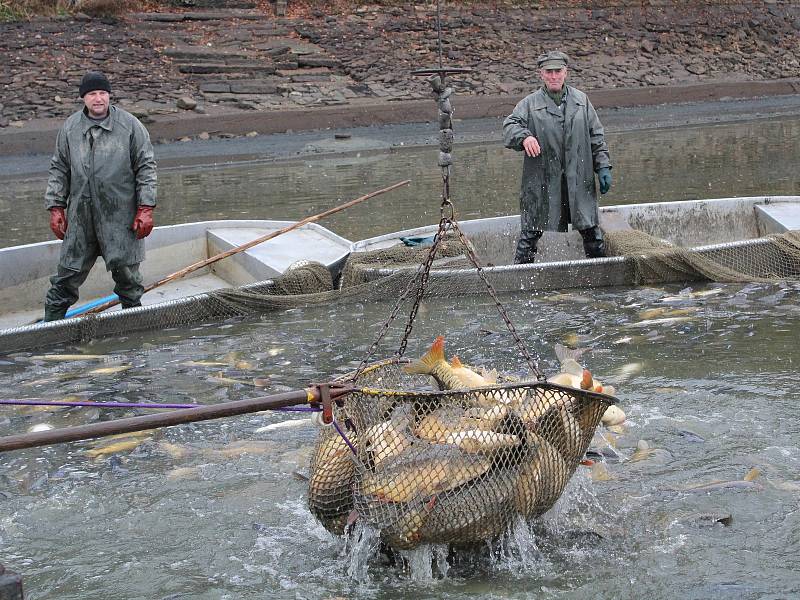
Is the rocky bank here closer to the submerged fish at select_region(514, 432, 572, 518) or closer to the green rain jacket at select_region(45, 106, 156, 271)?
the green rain jacket at select_region(45, 106, 156, 271)

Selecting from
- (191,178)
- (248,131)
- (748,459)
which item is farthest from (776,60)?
(748,459)

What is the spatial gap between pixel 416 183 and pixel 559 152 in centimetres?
775

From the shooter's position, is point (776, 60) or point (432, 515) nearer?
point (432, 515)

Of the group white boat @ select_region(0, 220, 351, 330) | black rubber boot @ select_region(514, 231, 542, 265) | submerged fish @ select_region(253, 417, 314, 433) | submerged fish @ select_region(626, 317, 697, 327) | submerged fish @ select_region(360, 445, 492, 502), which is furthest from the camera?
black rubber boot @ select_region(514, 231, 542, 265)

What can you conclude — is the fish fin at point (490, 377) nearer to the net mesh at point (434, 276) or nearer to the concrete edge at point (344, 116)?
the net mesh at point (434, 276)

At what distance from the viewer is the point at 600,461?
20.2 feet

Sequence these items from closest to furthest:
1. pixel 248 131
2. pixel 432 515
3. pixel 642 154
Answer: pixel 432 515 < pixel 642 154 < pixel 248 131

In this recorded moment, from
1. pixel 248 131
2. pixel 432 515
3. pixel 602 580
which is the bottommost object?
pixel 602 580

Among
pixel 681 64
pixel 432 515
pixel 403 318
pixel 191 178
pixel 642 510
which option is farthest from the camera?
pixel 681 64

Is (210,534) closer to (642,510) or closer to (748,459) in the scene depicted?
(642,510)

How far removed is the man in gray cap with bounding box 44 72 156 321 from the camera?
28.9 ft

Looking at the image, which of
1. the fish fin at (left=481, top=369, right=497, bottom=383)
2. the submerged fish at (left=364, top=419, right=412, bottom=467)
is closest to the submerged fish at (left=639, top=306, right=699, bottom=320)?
the fish fin at (left=481, top=369, right=497, bottom=383)

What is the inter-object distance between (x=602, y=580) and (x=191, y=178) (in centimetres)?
1495

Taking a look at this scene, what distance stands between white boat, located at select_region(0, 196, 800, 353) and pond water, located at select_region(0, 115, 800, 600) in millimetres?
178
